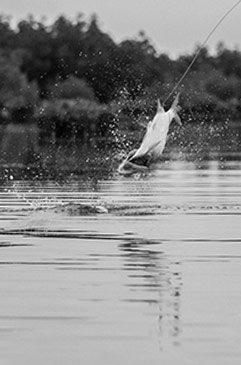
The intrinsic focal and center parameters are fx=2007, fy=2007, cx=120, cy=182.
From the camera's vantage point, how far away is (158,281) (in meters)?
13.6

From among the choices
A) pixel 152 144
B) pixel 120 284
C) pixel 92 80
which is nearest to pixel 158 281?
pixel 120 284

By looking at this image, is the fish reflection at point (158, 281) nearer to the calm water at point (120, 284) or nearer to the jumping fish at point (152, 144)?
the calm water at point (120, 284)

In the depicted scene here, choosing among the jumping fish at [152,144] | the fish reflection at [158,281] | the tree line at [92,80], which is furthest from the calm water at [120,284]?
the tree line at [92,80]

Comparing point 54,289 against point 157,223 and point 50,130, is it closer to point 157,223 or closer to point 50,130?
point 157,223

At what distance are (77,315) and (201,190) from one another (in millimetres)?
18368

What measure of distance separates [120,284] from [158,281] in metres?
0.26

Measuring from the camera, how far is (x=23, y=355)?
10359 mm

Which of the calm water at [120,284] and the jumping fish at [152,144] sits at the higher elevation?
the jumping fish at [152,144]

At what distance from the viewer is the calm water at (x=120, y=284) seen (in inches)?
419

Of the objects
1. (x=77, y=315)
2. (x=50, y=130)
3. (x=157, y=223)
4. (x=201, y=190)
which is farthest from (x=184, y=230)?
(x=50, y=130)

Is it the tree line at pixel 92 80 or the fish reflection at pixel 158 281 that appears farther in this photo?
the tree line at pixel 92 80

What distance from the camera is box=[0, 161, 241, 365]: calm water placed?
10.6 metres

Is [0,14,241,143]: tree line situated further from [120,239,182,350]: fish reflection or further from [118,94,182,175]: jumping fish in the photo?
[120,239,182,350]: fish reflection

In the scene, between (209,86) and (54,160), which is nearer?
(54,160)
